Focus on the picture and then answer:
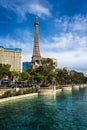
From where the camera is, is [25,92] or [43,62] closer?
[25,92]

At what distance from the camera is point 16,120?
41.2 m


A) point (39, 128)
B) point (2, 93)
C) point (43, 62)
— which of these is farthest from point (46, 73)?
point (39, 128)

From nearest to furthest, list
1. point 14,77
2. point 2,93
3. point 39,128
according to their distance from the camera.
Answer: point 39,128 < point 2,93 < point 14,77

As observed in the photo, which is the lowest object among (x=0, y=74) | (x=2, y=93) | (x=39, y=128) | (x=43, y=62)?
(x=39, y=128)

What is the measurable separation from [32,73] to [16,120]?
280ft

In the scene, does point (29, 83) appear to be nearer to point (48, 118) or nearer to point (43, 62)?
point (43, 62)

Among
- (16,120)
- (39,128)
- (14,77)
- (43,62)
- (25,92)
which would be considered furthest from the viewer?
(43,62)

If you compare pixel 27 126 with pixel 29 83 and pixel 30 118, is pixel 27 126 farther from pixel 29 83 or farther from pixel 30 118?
pixel 29 83

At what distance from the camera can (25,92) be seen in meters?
89.6

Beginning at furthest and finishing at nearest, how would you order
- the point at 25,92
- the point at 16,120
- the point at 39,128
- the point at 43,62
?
the point at 43,62, the point at 25,92, the point at 16,120, the point at 39,128

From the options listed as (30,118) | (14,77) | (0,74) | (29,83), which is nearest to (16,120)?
(30,118)

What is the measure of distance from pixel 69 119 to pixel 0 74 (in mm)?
56645

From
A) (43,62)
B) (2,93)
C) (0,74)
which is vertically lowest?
(2,93)

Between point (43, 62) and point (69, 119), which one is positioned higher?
point (43, 62)
